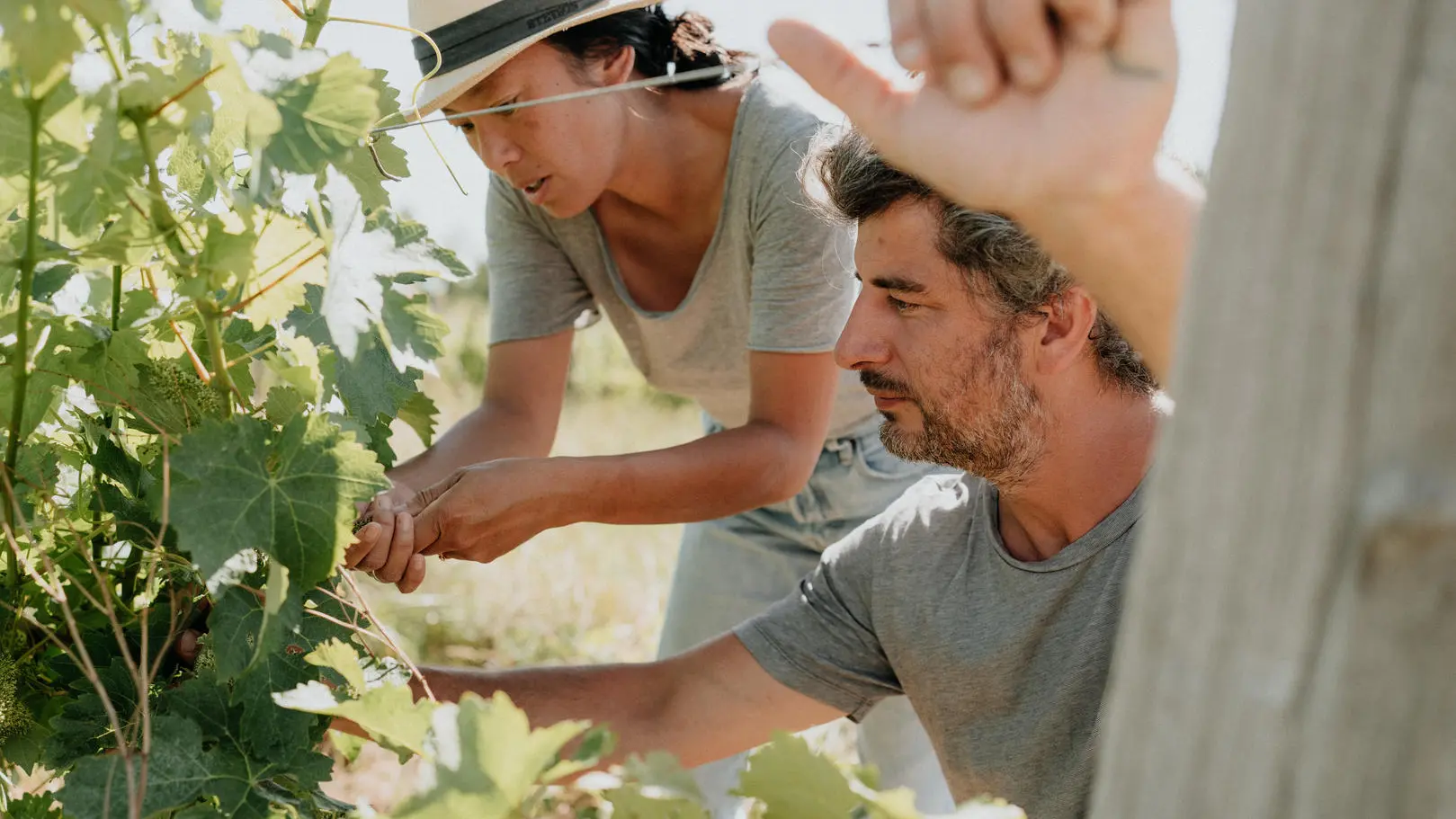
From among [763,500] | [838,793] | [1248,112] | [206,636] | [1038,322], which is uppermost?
[1248,112]

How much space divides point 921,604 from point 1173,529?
1339 mm

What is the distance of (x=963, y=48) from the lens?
2.70 feet

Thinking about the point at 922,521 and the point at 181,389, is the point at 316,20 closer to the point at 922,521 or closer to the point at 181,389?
the point at 181,389

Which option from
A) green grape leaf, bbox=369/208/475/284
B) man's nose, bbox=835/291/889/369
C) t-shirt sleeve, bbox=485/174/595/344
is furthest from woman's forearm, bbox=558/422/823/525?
green grape leaf, bbox=369/208/475/284

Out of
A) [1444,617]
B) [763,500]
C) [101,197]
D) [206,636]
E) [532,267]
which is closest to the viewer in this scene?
[1444,617]

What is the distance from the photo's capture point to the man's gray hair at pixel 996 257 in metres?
1.75

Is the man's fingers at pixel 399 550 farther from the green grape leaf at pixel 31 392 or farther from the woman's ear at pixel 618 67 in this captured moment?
the woman's ear at pixel 618 67

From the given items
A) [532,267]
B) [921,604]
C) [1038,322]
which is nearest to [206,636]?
[921,604]

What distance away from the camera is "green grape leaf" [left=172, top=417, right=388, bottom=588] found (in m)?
0.94

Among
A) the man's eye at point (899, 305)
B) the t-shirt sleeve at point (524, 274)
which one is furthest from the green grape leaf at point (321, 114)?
the t-shirt sleeve at point (524, 274)

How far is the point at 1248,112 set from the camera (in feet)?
1.58

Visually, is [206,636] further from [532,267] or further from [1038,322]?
[532,267]

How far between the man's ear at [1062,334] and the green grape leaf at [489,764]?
46.1 inches

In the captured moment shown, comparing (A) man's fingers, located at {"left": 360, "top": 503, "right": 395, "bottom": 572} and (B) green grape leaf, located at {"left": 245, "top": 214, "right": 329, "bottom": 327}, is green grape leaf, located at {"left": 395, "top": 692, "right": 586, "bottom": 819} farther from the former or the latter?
(A) man's fingers, located at {"left": 360, "top": 503, "right": 395, "bottom": 572}
